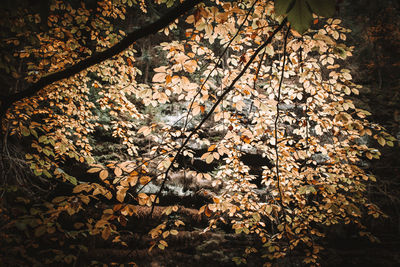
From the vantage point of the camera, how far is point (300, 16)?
72cm

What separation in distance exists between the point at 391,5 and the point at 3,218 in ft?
52.3

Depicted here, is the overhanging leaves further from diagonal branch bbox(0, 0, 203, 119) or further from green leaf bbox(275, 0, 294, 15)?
diagonal branch bbox(0, 0, 203, 119)

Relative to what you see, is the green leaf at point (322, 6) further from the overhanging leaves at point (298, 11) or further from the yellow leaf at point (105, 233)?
the yellow leaf at point (105, 233)

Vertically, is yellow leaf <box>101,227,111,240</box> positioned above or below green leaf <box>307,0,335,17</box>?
below

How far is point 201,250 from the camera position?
5.17m

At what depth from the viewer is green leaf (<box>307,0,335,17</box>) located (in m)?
0.66

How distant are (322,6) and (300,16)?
0.07 metres

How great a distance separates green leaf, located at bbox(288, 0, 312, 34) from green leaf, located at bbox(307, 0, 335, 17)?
3 cm

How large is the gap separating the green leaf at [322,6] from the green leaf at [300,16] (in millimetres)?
29

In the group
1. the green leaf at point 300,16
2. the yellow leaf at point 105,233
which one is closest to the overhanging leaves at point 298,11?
the green leaf at point 300,16

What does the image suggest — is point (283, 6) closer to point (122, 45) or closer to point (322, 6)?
point (322, 6)

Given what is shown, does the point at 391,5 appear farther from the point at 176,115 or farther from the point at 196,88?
the point at 196,88

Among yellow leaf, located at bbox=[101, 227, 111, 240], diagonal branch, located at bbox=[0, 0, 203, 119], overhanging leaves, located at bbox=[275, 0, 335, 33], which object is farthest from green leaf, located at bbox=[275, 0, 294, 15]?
yellow leaf, located at bbox=[101, 227, 111, 240]

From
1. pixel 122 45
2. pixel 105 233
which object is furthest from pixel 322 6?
pixel 105 233
